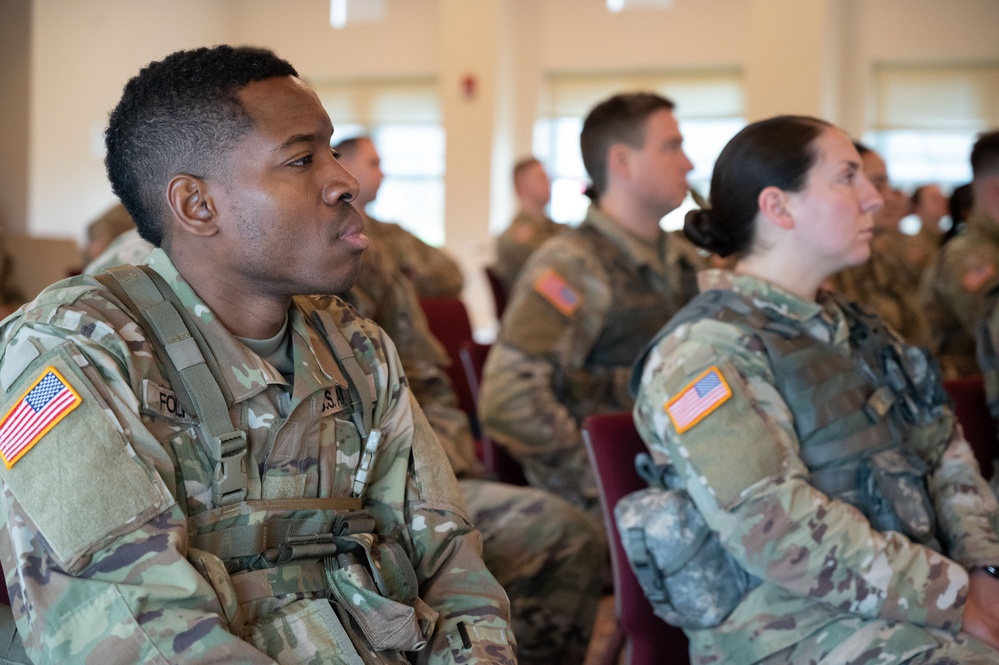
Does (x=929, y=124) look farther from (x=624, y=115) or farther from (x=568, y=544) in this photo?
(x=568, y=544)

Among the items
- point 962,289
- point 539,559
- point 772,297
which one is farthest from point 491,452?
point 962,289

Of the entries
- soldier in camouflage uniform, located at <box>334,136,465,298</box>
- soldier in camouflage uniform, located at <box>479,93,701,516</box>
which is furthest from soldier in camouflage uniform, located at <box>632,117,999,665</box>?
soldier in camouflage uniform, located at <box>334,136,465,298</box>

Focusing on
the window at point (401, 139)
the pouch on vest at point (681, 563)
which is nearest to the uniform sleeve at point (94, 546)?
the pouch on vest at point (681, 563)

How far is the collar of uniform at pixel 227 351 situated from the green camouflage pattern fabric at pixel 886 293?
2.70m

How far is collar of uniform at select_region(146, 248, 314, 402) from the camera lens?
1.18 m

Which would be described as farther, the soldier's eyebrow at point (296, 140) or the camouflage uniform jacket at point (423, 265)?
the camouflage uniform jacket at point (423, 265)

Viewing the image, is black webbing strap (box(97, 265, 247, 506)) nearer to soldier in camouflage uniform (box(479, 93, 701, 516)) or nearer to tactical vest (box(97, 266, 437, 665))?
tactical vest (box(97, 266, 437, 665))

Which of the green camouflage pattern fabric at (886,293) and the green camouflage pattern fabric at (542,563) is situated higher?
the green camouflage pattern fabric at (886,293)

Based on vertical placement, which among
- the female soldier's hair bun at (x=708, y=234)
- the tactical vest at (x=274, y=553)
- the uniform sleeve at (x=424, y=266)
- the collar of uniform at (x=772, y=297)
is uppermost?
the female soldier's hair bun at (x=708, y=234)

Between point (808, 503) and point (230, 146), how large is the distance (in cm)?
93

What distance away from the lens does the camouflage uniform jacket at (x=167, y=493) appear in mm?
999

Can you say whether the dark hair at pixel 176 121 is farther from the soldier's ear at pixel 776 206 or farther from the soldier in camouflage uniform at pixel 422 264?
the soldier in camouflage uniform at pixel 422 264

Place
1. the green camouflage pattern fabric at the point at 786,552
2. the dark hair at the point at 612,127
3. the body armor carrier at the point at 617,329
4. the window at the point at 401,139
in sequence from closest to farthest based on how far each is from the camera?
the green camouflage pattern fabric at the point at 786,552, the body armor carrier at the point at 617,329, the dark hair at the point at 612,127, the window at the point at 401,139

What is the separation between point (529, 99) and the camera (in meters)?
9.70
